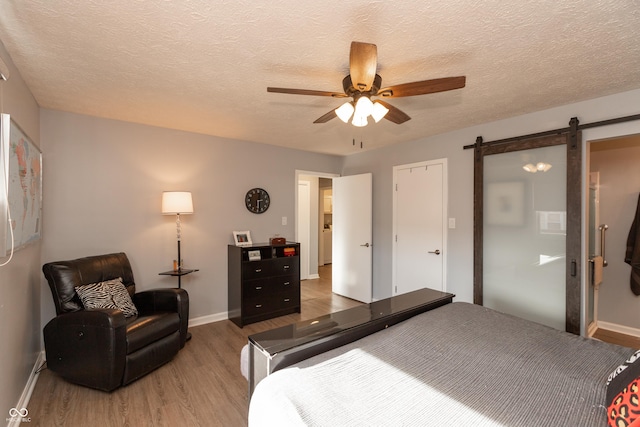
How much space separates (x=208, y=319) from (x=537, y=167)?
416 centimetres

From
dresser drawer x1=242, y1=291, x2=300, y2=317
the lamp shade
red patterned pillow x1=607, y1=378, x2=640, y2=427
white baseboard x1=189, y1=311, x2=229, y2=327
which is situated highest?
the lamp shade

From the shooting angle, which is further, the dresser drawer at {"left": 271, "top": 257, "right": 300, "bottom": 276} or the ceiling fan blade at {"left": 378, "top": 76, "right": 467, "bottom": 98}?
the dresser drawer at {"left": 271, "top": 257, "right": 300, "bottom": 276}

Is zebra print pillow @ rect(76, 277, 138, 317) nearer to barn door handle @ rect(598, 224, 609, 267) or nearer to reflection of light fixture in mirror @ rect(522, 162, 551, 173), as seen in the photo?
reflection of light fixture in mirror @ rect(522, 162, 551, 173)

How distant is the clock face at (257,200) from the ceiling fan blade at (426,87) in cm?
267

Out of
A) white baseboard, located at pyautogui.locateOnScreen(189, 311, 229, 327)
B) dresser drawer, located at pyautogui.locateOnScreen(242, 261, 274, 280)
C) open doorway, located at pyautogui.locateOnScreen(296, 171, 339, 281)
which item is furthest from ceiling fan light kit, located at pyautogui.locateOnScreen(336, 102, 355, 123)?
open doorway, located at pyautogui.locateOnScreen(296, 171, 339, 281)

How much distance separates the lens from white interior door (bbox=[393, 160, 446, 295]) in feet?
12.1

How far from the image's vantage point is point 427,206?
3.83 meters

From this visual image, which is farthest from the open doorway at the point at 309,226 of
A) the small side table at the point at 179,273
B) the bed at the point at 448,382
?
the bed at the point at 448,382

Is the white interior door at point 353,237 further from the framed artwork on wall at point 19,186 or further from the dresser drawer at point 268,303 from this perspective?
the framed artwork on wall at point 19,186

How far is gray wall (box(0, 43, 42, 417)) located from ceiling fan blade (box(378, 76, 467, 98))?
2296 millimetres

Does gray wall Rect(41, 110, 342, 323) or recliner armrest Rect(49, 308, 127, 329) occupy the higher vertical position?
gray wall Rect(41, 110, 342, 323)

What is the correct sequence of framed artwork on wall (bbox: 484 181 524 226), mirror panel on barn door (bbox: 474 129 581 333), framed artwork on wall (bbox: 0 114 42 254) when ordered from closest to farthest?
framed artwork on wall (bbox: 0 114 42 254)
mirror panel on barn door (bbox: 474 129 581 333)
framed artwork on wall (bbox: 484 181 524 226)

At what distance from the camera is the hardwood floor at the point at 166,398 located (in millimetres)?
1959

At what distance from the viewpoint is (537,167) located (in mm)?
2898
